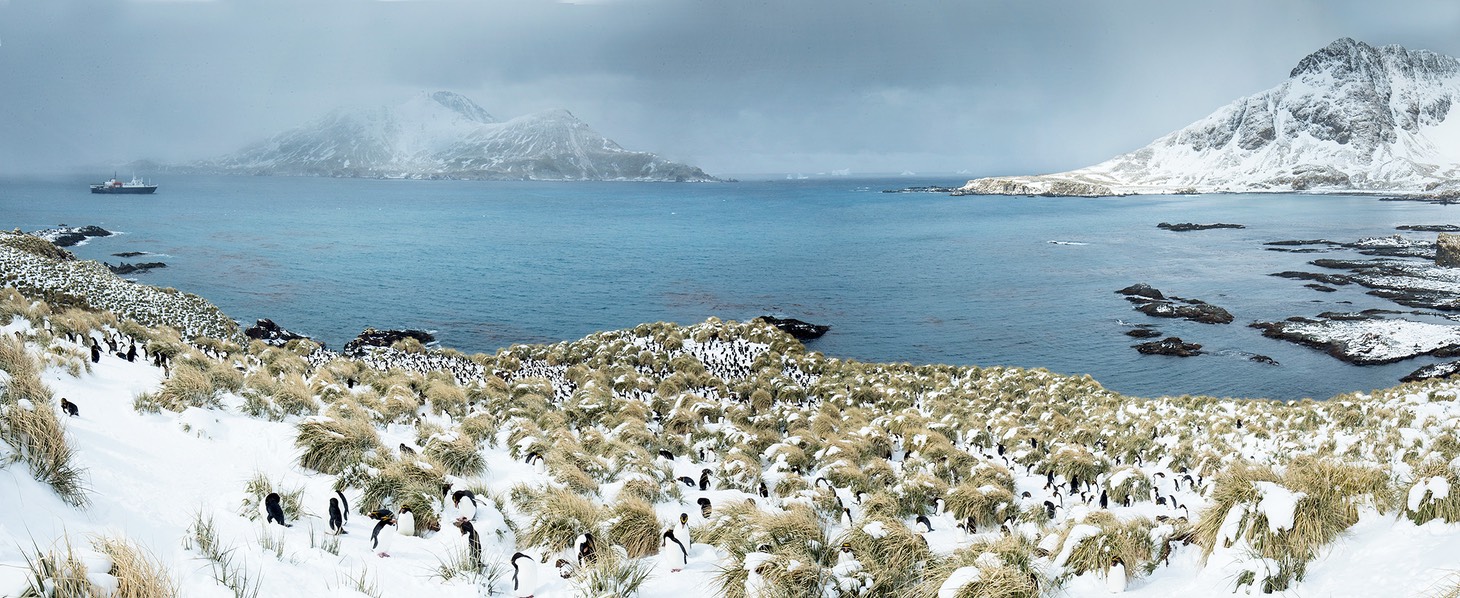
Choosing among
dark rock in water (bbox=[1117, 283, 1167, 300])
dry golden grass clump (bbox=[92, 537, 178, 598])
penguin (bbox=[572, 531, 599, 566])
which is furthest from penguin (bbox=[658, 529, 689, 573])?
dark rock in water (bbox=[1117, 283, 1167, 300])

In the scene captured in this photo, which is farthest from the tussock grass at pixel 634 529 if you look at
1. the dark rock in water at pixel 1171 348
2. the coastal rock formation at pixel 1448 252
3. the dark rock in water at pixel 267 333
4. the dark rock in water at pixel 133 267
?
the coastal rock formation at pixel 1448 252

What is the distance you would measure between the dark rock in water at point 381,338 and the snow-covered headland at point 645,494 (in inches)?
663

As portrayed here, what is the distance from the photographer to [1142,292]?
4962cm

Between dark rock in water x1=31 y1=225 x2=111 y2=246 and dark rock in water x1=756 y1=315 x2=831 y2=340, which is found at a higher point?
dark rock in water x1=31 y1=225 x2=111 y2=246

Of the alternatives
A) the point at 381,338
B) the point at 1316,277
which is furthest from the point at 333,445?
the point at 1316,277

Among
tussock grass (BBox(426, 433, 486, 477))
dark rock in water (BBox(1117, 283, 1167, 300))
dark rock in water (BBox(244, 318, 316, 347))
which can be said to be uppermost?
tussock grass (BBox(426, 433, 486, 477))

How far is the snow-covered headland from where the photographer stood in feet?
15.0

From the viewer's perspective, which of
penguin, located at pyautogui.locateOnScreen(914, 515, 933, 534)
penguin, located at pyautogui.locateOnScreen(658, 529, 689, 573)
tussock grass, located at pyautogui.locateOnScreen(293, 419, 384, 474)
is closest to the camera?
penguin, located at pyautogui.locateOnScreen(658, 529, 689, 573)

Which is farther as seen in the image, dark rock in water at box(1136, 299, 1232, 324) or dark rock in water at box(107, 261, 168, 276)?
dark rock in water at box(107, 261, 168, 276)

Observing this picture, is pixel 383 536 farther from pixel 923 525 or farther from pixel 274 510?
pixel 923 525

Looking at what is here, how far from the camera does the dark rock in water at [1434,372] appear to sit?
98.3 feet

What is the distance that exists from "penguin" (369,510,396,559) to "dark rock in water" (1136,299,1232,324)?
160 ft

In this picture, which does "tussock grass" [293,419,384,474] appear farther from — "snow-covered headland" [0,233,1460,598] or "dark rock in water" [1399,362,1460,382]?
"dark rock in water" [1399,362,1460,382]

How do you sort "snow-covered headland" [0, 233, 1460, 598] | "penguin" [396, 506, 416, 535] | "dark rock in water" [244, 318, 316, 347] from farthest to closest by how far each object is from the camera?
1. "dark rock in water" [244, 318, 316, 347]
2. "penguin" [396, 506, 416, 535]
3. "snow-covered headland" [0, 233, 1460, 598]
